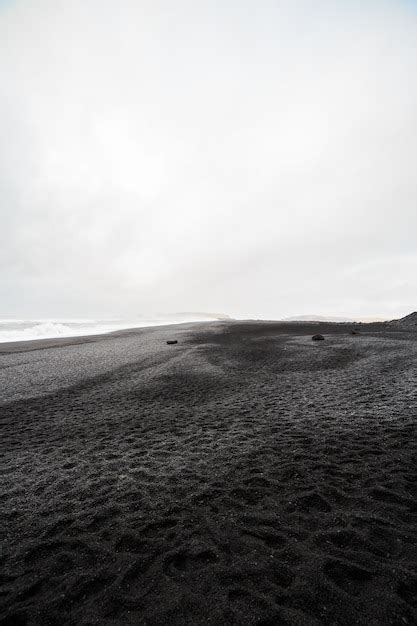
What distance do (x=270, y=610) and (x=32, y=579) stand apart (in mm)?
2988

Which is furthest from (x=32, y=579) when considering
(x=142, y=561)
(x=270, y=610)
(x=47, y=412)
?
(x=47, y=412)

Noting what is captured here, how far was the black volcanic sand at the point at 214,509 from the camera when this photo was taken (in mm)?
3162

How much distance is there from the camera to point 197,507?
15.4ft

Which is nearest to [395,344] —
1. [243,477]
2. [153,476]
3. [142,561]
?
[243,477]

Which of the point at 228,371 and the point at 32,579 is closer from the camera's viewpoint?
the point at 32,579

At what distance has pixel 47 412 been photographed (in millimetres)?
9641

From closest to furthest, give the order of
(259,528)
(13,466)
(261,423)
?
1. (259,528)
2. (13,466)
3. (261,423)

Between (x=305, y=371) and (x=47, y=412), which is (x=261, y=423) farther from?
(x=47, y=412)

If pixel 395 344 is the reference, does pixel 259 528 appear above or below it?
below

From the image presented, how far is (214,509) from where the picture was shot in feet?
15.1

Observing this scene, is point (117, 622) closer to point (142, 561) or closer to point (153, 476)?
point (142, 561)

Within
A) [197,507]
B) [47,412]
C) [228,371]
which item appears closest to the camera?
[197,507]

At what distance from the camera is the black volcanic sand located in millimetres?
3162

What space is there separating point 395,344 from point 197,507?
17672 mm
